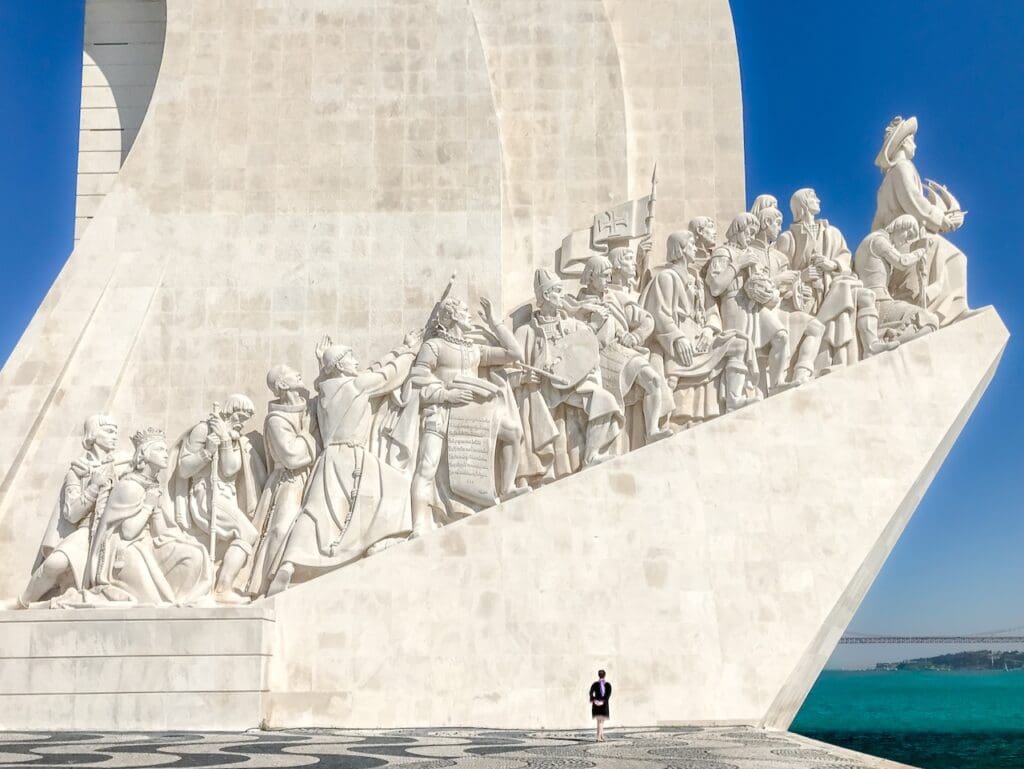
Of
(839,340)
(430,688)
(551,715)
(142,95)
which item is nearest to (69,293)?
(142,95)

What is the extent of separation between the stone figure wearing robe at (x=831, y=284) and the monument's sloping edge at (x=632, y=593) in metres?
0.77

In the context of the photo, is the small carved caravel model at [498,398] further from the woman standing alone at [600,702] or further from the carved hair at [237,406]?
the woman standing alone at [600,702]

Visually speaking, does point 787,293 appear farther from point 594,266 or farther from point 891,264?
point 594,266

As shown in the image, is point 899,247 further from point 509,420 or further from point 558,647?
point 558,647

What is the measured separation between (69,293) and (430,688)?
15.1 ft

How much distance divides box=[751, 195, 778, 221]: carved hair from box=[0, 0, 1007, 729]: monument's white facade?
47 millimetres

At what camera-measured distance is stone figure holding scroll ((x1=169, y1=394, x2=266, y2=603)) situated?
9.41 meters

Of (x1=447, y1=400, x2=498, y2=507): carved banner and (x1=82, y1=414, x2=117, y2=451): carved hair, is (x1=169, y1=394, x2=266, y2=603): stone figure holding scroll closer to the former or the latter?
(x1=82, y1=414, x2=117, y2=451): carved hair

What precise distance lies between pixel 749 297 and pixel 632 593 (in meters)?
2.74

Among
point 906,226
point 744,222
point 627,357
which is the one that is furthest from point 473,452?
point 906,226

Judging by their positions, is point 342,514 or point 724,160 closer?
point 342,514

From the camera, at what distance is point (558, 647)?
9008 mm

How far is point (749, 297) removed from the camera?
10562 millimetres

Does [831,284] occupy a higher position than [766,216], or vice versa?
[766,216]
